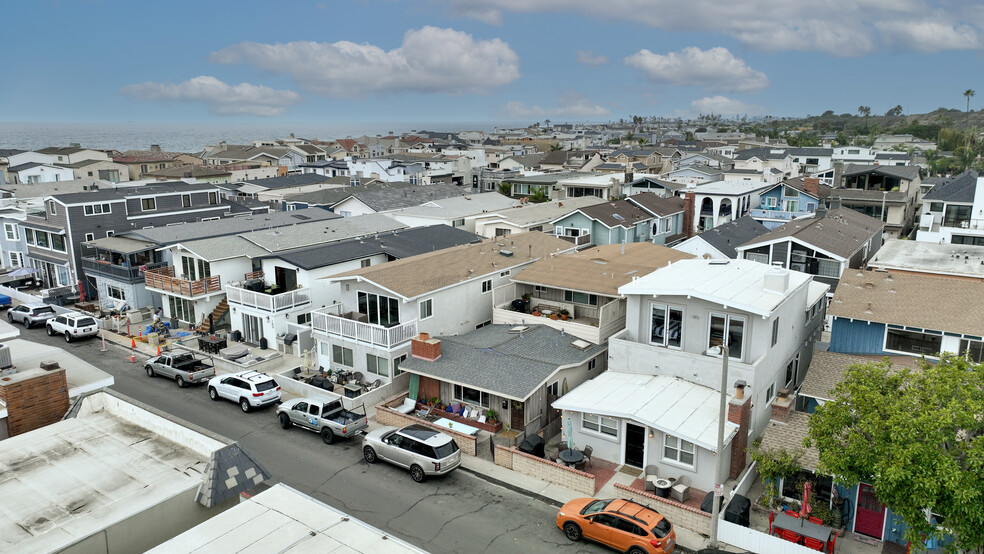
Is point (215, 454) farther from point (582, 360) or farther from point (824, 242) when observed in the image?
point (824, 242)

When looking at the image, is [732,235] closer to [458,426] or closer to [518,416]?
[518,416]

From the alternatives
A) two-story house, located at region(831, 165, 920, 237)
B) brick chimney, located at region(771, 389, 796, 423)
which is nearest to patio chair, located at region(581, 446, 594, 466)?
brick chimney, located at region(771, 389, 796, 423)

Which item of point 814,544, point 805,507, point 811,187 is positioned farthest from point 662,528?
point 811,187

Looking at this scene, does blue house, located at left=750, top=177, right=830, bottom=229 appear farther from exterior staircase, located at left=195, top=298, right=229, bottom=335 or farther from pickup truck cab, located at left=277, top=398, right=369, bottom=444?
exterior staircase, located at left=195, top=298, right=229, bottom=335

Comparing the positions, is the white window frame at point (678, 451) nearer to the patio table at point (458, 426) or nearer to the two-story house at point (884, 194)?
the patio table at point (458, 426)

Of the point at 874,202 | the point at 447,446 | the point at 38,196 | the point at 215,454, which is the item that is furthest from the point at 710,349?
the point at 38,196

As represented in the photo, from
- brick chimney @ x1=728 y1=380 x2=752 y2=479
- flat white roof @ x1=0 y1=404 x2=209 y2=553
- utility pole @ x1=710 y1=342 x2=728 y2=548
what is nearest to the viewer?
flat white roof @ x1=0 y1=404 x2=209 y2=553

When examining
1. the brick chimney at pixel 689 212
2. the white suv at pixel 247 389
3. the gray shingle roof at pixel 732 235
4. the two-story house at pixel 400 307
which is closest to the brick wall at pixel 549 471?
the two-story house at pixel 400 307

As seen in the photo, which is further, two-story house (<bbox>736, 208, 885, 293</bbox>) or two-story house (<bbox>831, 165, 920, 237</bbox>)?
two-story house (<bbox>831, 165, 920, 237</bbox>)
